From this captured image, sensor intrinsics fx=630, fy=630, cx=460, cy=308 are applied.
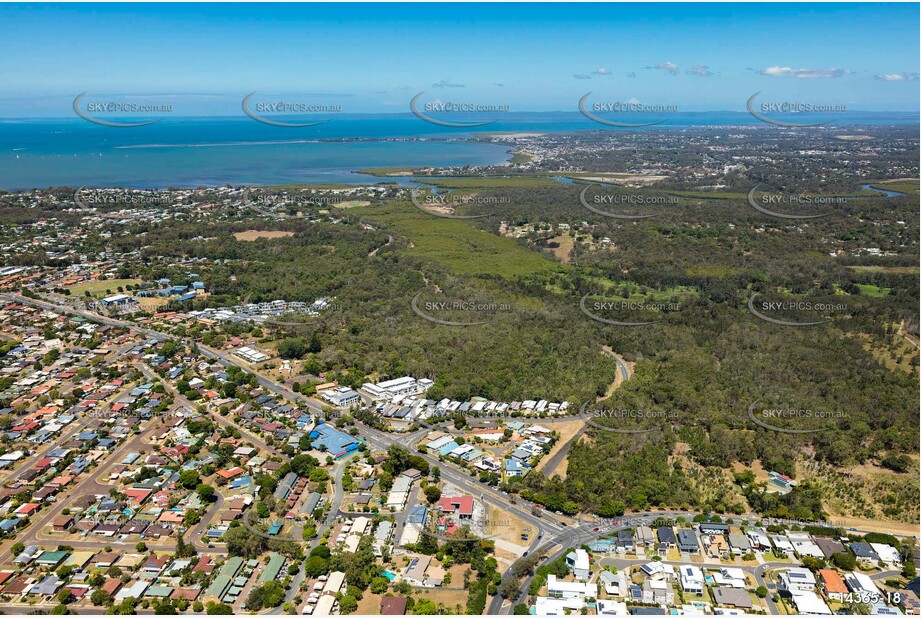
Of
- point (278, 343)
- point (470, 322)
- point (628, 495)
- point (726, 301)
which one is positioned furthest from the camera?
point (726, 301)

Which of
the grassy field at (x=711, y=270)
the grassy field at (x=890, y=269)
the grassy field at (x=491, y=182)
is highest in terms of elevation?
the grassy field at (x=491, y=182)

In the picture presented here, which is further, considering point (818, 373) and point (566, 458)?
point (818, 373)

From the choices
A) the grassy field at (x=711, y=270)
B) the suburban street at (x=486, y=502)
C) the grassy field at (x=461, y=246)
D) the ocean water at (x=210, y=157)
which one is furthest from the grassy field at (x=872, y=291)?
the ocean water at (x=210, y=157)

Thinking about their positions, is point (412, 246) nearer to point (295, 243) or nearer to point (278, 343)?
point (295, 243)

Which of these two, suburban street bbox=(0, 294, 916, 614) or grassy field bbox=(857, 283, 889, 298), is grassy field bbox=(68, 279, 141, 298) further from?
grassy field bbox=(857, 283, 889, 298)

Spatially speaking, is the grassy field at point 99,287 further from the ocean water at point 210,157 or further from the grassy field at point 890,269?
the grassy field at point 890,269

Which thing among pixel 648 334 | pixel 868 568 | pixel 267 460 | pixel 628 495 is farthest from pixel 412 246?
pixel 868 568
